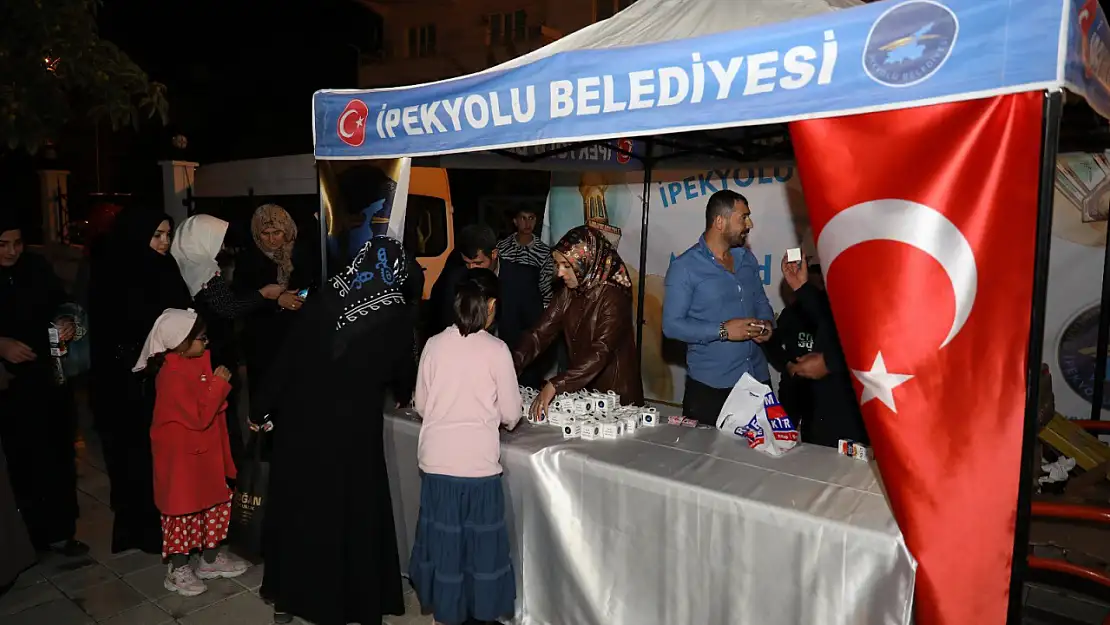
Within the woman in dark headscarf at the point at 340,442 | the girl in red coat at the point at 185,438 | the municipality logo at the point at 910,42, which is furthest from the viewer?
the girl in red coat at the point at 185,438

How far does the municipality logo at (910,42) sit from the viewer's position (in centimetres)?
205

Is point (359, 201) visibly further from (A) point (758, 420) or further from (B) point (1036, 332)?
(B) point (1036, 332)

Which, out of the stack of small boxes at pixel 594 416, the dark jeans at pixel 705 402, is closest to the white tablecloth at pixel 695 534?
the stack of small boxes at pixel 594 416

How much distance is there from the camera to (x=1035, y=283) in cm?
202

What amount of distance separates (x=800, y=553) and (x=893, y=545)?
30 cm

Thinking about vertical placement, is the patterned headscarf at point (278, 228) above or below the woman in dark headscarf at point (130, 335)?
above

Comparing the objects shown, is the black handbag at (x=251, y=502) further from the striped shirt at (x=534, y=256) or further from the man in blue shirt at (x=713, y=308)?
the striped shirt at (x=534, y=256)

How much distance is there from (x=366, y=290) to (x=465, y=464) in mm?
A: 832

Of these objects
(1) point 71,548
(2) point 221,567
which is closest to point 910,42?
(2) point 221,567

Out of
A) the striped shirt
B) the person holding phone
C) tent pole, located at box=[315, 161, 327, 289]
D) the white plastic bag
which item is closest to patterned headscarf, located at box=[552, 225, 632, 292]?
the white plastic bag

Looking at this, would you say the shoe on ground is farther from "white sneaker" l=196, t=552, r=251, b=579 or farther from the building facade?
the building facade

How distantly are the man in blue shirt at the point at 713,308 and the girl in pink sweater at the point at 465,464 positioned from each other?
110 cm

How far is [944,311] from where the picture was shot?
7.12ft

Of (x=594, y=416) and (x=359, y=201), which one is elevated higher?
(x=359, y=201)
